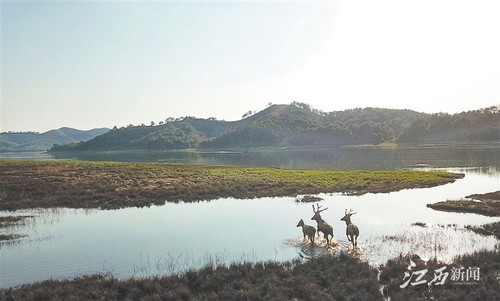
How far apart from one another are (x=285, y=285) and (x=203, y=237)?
845 cm

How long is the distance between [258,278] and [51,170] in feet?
141

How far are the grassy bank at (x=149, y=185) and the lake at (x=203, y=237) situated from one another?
356 centimetres

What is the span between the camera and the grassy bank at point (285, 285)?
12.1m

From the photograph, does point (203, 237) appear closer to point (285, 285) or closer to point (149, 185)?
point (285, 285)

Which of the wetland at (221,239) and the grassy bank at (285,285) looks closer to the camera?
the grassy bank at (285,285)

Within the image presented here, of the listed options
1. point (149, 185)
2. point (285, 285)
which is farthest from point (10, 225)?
point (285, 285)

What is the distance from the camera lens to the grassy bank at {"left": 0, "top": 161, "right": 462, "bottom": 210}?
3347cm

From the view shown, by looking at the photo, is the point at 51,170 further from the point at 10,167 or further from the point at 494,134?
the point at 494,134

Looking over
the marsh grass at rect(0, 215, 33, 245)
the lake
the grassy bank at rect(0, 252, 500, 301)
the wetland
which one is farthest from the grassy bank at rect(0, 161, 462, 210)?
the grassy bank at rect(0, 252, 500, 301)

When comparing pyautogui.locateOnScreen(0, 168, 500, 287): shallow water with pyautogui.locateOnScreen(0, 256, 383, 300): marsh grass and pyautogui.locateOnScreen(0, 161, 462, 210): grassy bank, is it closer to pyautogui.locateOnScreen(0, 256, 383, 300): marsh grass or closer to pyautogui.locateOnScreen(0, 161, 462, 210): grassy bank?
pyautogui.locateOnScreen(0, 256, 383, 300): marsh grass

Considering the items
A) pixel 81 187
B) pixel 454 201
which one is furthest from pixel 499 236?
pixel 81 187

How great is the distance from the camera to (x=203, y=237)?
20641 mm

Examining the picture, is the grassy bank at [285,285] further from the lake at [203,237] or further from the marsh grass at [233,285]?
the lake at [203,237]

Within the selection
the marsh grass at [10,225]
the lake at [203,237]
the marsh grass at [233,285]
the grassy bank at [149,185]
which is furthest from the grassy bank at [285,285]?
the grassy bank at [149,185]
